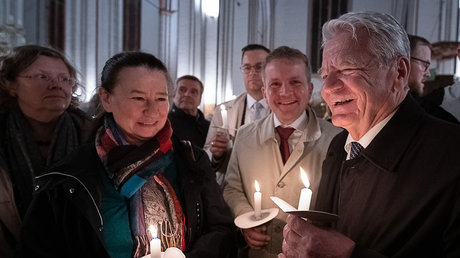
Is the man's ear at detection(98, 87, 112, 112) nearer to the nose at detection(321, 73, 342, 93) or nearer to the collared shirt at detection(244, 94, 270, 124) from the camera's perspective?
the nose at detection(321, 73, 342, 93)

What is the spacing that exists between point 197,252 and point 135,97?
86 cm

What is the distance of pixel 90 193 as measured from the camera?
5.04ft

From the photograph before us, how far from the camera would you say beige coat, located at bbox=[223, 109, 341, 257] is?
2.01 meters

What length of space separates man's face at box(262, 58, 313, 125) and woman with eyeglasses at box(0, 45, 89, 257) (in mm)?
1385

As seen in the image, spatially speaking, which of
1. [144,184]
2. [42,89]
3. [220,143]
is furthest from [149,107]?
[42,89]

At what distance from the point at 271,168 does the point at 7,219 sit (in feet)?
5.06

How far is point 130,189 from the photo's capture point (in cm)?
164

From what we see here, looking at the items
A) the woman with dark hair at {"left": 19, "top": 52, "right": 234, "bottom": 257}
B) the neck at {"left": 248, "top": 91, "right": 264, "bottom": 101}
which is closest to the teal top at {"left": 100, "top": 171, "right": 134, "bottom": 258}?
the woman with dark hair at {"left": 19, "top": 52, "right": 234, "bottom": 257}

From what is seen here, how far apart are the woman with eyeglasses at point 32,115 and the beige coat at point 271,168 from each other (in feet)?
3.68

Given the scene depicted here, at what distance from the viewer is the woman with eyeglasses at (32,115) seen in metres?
1.99

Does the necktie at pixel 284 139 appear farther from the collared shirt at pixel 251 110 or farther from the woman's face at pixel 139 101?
the collared shirt at pixel 251 110

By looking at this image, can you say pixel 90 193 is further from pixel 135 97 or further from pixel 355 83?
pixel 355 83

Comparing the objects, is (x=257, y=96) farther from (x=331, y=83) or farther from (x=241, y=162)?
(x=331, y=83)

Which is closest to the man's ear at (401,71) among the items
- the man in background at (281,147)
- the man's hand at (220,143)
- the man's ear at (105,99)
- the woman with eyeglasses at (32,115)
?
the man in background at (281,147)
